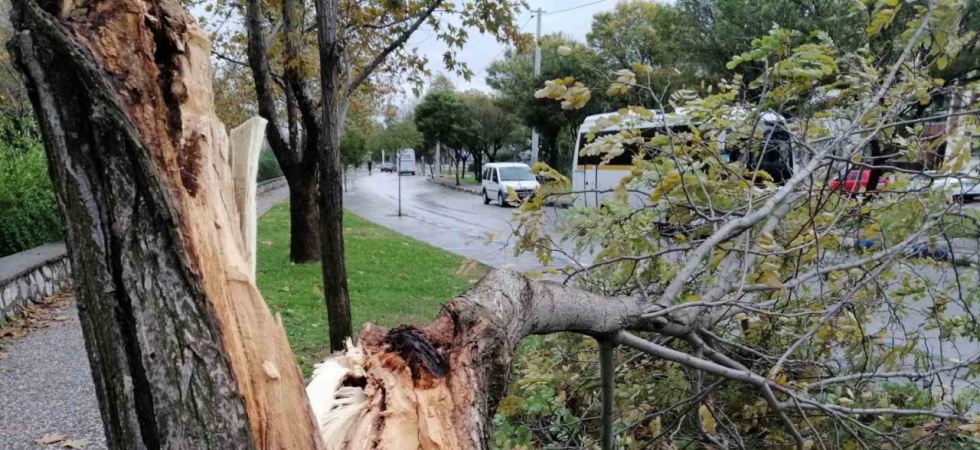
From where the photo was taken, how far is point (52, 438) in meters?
3.80

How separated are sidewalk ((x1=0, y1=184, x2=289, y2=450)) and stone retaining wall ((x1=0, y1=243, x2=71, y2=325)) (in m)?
0.49

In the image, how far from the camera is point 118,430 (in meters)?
1.01

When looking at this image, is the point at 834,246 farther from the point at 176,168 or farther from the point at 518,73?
the point at 518,73

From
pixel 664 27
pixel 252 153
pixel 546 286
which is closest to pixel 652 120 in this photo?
pixel 546 286

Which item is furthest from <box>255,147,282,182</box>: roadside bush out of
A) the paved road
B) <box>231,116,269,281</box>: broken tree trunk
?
<box>231,116,269,281</box>: broken tree trunk

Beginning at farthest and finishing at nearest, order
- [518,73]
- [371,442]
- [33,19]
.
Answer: [518,73], [371,442], [33,19]

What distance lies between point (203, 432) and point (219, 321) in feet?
0.59

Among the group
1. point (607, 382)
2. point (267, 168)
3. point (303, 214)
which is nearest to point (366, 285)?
point (303, 214)

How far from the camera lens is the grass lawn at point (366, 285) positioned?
598 centimetres

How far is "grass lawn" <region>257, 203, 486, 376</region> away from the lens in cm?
598

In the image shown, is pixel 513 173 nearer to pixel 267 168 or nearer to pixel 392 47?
pixel 267 168

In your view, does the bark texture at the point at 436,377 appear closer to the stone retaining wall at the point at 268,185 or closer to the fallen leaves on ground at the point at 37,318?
the fallen leaves on ground at the point at 37,318

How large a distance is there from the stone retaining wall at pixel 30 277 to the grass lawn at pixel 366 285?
2.13 metres

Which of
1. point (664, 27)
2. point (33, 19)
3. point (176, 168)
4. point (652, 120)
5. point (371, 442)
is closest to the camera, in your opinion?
point (33, 19)
